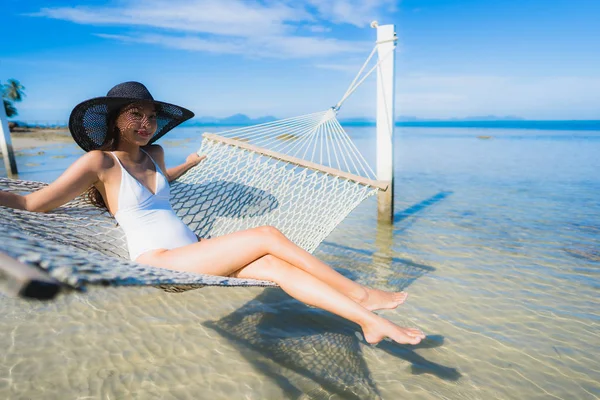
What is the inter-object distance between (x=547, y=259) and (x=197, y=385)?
9.48 ft

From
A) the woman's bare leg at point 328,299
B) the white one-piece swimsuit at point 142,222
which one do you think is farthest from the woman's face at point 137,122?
the woman's bare leg at point 328,299

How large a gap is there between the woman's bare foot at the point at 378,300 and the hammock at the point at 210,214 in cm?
56

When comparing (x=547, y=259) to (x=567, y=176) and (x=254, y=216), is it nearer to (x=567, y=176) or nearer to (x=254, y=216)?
(x=254, y=216)

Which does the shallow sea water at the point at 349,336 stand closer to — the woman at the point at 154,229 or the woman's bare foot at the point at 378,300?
the woman's bare foot at the point at 378,300

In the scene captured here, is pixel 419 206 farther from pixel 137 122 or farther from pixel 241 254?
pixel 137 122

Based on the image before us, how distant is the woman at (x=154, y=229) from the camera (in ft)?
5.05

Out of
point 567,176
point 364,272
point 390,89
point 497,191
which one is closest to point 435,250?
point 364,272

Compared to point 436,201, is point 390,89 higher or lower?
higher

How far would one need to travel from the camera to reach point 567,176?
686 centimetres

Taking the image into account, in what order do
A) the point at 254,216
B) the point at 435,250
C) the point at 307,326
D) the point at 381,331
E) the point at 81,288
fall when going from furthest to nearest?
the point at 435,250 < the point at 254,216 < the point at 307,326 < the point at 381,331 < the point at 81,288

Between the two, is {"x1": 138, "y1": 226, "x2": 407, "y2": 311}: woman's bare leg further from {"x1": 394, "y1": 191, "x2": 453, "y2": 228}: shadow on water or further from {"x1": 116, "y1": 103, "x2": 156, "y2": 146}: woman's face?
{"x1": 394, "y1": 191, "x2": 453, "y2": 228}: shadow on water

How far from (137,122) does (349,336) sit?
1.57 meters

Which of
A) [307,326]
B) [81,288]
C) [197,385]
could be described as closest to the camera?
[81,288]

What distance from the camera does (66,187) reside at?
1548mm
